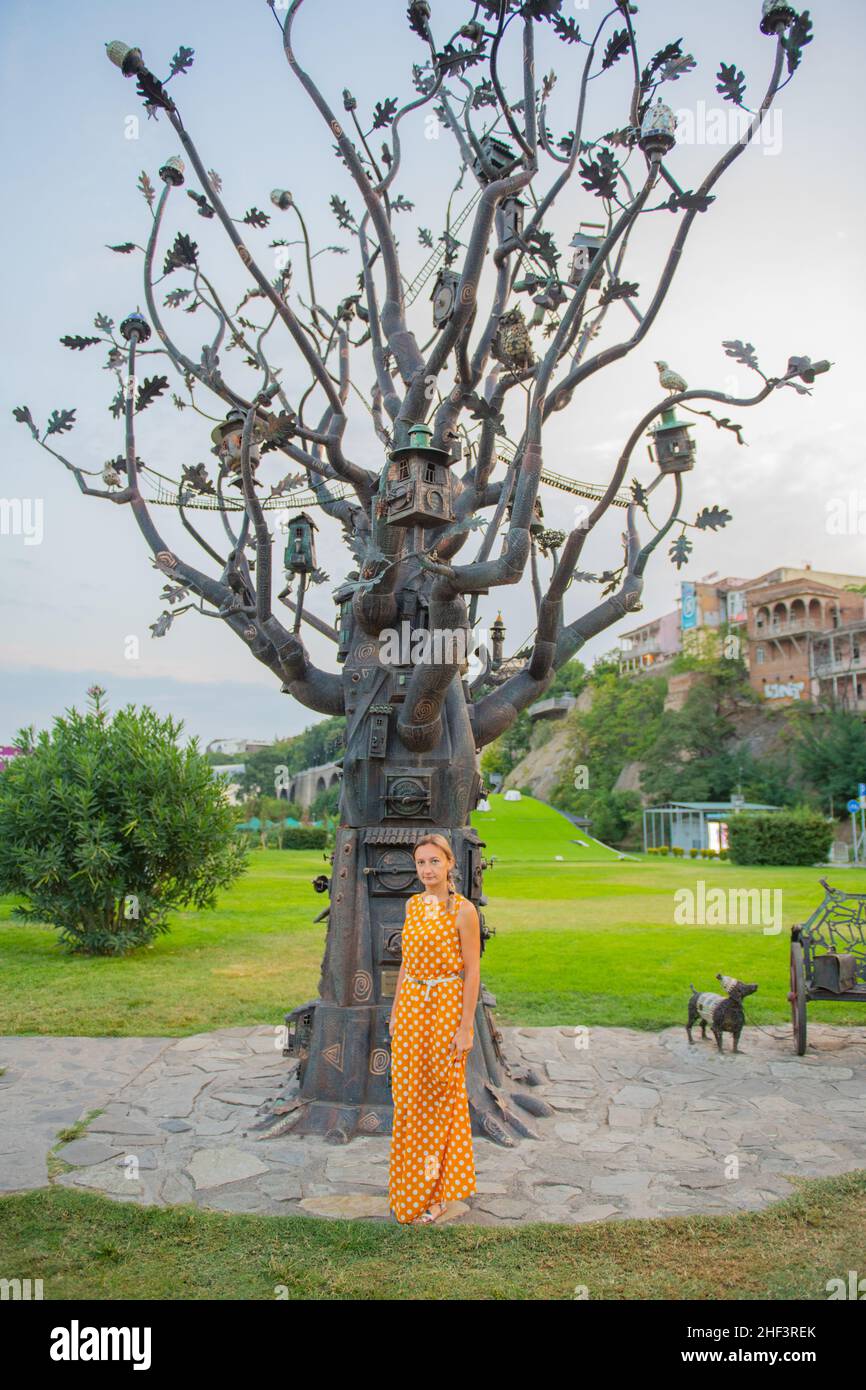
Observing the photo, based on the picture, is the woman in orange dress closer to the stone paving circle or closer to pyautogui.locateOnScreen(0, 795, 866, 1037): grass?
the stone paving circle

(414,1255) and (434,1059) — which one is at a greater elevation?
(434,1059)

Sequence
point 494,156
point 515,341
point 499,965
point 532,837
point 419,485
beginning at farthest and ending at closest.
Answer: point 532,837
point 499,965
point 515,341
point 494,156
point 419,485

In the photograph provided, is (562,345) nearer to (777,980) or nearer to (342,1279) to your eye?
(342,1279)

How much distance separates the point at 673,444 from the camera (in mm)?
7047

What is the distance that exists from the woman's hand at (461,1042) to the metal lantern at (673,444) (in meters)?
4.52

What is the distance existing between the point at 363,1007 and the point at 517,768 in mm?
81454

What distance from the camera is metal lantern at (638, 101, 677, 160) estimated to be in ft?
19.6

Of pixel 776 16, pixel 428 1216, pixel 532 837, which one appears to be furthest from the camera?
pixel 532 837

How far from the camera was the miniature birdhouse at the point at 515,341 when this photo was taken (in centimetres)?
740

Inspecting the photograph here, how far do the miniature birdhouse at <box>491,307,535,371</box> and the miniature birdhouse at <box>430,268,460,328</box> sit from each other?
0.46 meters

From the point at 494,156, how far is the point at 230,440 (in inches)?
117

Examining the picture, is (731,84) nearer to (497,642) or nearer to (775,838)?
(497,642)

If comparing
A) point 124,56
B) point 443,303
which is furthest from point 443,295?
point 124,56

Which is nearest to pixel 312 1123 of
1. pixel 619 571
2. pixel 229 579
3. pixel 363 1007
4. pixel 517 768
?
pixel 363 1007
